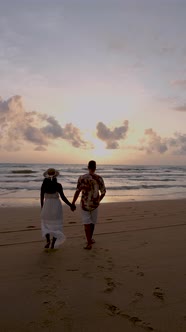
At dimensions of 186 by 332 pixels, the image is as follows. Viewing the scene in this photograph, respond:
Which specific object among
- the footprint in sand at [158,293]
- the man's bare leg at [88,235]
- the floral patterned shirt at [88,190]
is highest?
the floral patterned shirt at [88,190]

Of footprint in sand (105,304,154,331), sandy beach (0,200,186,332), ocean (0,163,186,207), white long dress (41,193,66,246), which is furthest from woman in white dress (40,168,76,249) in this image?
ocean (0,163,186,207)

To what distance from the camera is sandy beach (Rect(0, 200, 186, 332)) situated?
3525 millimetres

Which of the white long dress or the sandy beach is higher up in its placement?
the white long dress

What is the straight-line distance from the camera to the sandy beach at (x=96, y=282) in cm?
353

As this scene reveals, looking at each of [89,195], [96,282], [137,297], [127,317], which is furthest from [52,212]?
[127,317]

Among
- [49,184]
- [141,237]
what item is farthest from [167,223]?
[49,184]

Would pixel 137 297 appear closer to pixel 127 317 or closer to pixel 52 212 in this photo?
pixel 127 317

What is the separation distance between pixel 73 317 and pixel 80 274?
1.38m

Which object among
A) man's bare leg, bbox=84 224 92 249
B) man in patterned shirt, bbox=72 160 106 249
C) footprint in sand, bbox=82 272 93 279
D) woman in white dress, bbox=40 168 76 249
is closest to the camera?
footprint in sand, bbox=82 272 93 279

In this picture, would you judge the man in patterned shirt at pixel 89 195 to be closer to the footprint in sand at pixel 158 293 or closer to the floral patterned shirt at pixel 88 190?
the floral patterned shirt at pixel 88 190

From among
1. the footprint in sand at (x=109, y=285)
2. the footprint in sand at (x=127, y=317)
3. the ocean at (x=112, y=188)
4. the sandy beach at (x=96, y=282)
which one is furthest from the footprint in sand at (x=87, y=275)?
the ocean at (x=112, y=188)

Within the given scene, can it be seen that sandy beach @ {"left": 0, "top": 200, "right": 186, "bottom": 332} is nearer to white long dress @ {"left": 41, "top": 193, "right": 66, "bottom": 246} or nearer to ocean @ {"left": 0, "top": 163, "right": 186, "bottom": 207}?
white long dress @ {"left": 41, "top": 193, "right": 66, "bottom": 246}

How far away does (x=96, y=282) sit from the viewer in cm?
462

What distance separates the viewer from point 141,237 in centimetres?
764
